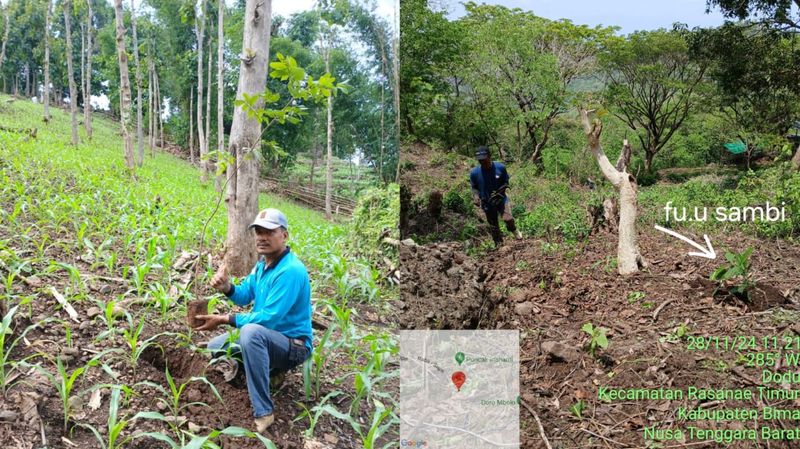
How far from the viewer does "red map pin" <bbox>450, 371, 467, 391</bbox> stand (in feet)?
5.91

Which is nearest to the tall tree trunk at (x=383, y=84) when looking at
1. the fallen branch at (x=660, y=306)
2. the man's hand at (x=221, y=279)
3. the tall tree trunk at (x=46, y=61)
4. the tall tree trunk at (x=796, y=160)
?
the man's hand at (x=221, y=279)

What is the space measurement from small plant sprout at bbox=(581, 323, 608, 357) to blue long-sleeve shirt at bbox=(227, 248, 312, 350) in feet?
3.20

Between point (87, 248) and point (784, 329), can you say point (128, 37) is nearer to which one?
point (87, 248)

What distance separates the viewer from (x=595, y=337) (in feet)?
5.70

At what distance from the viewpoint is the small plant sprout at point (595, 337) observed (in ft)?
5.64

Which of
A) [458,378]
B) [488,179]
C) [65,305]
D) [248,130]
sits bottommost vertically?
[458,378]

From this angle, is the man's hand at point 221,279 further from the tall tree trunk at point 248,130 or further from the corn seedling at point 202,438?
the tall tree trunk at point 248,130

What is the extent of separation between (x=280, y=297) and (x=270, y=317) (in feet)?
0.25

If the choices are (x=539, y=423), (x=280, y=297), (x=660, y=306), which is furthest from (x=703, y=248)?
(x=280, y=297)

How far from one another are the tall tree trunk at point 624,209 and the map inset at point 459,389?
49 cm

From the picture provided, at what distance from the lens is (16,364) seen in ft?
5.87

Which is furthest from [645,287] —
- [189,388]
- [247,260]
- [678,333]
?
[247,260]

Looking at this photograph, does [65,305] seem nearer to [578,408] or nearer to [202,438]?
[202,438]

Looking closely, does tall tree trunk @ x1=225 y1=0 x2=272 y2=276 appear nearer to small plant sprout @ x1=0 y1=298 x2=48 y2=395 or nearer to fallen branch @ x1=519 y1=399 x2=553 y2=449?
small plant sprout @ x1=0 y1=298 x2=48 y2=395
